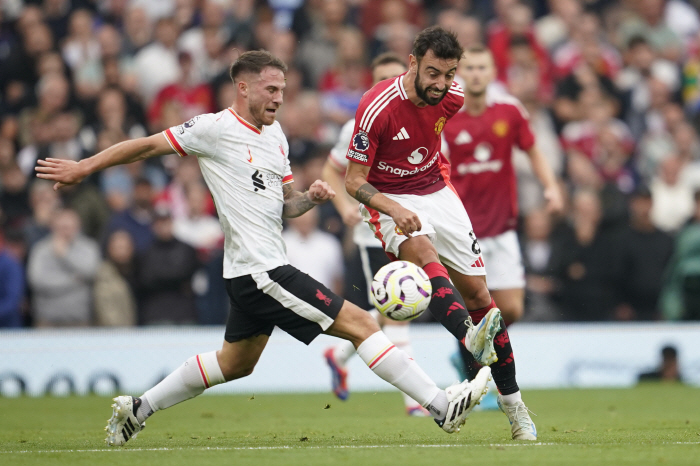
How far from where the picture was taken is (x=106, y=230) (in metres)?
13.8

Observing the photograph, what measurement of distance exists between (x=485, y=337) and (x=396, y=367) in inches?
24.3

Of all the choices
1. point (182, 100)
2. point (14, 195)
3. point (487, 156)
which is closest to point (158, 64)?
point (182, 100)

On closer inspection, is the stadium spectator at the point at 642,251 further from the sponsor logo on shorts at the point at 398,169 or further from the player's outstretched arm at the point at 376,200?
the player's outstretched arm at the point at 376,200

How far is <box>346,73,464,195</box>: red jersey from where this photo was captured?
7.17 metres

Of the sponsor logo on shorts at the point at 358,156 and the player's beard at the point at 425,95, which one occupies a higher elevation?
the player's beard at the point at 425,95

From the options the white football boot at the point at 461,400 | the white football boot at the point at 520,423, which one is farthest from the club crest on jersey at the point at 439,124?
the white football boot at the point at 520,423

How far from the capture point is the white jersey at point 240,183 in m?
6.82

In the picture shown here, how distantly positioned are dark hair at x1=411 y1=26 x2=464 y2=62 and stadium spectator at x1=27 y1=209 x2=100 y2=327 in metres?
7.59

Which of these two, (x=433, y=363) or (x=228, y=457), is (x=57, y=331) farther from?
(x=228, y=457)

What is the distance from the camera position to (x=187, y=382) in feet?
23.6

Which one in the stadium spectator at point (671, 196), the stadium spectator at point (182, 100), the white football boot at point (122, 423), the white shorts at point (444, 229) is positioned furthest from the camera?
the stadium spectator at point (182, 100)

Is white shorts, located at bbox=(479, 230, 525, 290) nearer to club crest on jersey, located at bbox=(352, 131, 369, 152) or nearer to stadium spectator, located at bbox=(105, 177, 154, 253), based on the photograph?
club crest on jersey, located at bbox=(352, 131, 369, 152)

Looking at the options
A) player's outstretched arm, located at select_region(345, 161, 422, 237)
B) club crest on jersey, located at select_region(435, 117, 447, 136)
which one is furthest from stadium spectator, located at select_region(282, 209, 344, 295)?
player's outstretched arm, located at select_region(345, 161, 422, 237)

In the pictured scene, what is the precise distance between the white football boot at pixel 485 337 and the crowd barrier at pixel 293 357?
6238 mm
